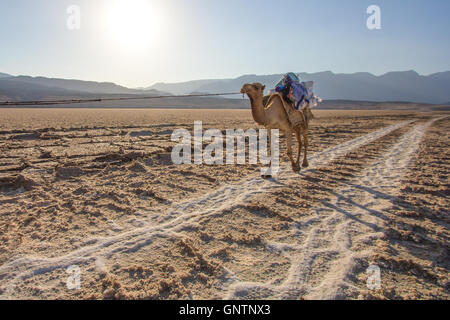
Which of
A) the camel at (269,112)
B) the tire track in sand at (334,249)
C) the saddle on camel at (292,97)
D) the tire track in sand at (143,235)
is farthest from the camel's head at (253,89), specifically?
the tire track in sand at (334,249)

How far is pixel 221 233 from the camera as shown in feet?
11.9

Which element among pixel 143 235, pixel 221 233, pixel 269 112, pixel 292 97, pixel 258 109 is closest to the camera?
pixel 143 235

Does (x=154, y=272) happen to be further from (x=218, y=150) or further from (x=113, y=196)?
(x=218, y=150)

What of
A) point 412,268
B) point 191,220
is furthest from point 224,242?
point 412,268

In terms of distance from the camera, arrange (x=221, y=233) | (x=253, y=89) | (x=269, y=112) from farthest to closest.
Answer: (x=269, y=112) < (x=253, y=89) < (x=221, y=233)

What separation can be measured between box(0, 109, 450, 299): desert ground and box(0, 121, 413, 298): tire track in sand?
0.06 ft

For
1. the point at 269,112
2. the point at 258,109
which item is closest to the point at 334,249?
the point at 258,109

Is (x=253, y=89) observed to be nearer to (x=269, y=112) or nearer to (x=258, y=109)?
(x=258, y=109)

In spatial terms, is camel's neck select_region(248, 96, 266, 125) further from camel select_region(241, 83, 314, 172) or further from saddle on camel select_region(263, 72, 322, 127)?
saddle on camel select_region(263, 72, 322, 127)

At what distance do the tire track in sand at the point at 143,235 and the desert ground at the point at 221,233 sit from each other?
18 millimetres

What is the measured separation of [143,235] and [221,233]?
1084mm

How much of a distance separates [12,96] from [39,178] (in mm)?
151466

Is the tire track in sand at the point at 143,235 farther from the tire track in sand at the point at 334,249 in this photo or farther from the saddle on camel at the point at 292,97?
the saddle on camel at the point at 292,97
